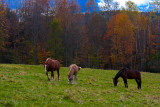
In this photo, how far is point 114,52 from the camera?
48844 mm

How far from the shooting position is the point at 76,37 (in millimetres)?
49500

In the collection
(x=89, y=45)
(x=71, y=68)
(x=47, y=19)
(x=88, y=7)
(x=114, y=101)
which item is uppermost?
(x=88, y=7)

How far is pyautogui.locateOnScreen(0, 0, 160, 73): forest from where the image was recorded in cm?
4528

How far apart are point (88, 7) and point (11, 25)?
25.1 meters

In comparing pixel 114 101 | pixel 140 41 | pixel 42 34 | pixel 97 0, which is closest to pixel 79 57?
pixel 42 34

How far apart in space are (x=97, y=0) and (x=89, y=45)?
1755cm

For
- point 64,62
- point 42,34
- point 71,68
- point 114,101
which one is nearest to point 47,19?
point 42,34

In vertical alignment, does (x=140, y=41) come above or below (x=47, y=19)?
below

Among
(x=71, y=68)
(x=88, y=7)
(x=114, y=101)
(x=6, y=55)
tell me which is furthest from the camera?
(x=88, y=7)

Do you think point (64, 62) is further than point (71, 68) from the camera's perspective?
Yes

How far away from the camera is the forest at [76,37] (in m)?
45.3

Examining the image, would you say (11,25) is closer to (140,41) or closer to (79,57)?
(79,57)

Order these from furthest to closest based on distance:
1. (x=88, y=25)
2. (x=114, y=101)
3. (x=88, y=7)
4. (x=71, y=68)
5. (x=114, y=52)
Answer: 1. (x=88, y=7)
2. (x=88, y=25)
3. (x=114, y=52)
4. (x=71, y=68)
5. (x=114, y=101)

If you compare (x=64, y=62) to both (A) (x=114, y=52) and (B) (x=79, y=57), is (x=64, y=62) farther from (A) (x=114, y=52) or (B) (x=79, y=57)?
(A) (x=114, y=52)
